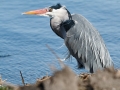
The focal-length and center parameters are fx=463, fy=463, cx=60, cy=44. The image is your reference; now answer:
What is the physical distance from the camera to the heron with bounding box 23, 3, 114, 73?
7.18m

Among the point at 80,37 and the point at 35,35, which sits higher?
the point at 80,37

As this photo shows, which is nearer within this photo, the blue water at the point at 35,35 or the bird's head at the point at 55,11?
the bird's head at the point at 55,11

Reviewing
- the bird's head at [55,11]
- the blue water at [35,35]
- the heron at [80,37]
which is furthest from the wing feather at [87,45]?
the blue water at [35,35]

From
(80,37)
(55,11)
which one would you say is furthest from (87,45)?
(55,11)

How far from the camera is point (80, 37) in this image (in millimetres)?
7414

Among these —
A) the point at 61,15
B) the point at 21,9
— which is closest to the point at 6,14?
the point at 21,9

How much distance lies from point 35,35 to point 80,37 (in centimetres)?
1435

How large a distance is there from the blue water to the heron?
854 centimetres

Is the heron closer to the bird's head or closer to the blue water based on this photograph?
the bird's head

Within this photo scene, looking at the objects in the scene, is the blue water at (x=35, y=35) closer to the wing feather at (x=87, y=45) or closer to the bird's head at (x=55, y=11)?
the wing feather at (x=87, y=45)

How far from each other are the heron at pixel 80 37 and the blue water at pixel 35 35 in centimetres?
854

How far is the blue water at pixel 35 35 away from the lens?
18.2 meters

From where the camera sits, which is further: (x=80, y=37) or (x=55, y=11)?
(x=55, y=11)

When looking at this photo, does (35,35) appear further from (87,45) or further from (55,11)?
(87,45)
